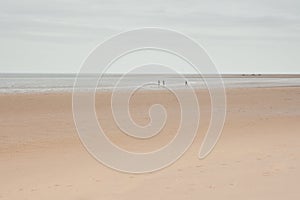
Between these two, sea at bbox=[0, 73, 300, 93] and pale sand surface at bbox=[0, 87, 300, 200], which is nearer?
pale sand surface at bbox=[0, 87, 300, 200]

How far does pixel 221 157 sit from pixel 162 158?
1.06m

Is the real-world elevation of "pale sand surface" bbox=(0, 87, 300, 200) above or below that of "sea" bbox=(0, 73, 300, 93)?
above

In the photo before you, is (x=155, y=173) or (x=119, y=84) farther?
(x=119, y=84)

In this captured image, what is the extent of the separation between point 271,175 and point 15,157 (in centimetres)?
477

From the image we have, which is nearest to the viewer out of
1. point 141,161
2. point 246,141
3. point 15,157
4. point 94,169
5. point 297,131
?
point 94,169

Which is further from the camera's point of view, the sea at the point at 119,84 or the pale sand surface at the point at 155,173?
the sea at the point at 119,84

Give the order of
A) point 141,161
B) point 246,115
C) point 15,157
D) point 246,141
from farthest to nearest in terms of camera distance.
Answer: point 246,115, point 246,141, point 15,157, point 141,161

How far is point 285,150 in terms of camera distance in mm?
8586

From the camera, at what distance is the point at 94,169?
7.22 m

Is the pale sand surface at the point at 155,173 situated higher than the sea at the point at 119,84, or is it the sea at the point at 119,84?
the pale sand surface at the point at 155,173

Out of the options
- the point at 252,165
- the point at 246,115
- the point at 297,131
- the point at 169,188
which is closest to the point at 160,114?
the point at 246,115

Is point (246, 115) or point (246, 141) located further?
point (246, 115)

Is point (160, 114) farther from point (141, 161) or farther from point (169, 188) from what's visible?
point (169, 188)

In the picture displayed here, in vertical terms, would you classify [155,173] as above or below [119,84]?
above
